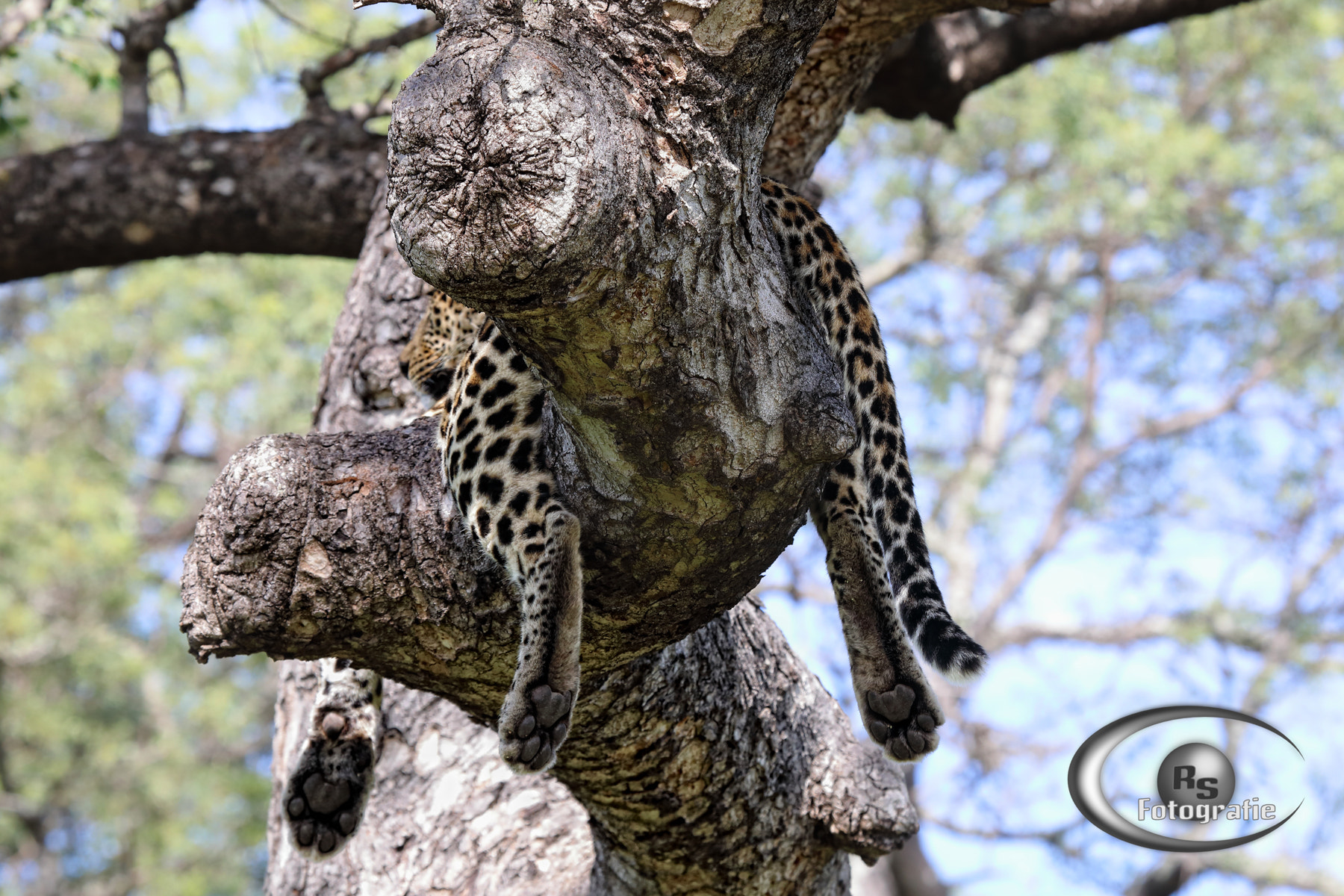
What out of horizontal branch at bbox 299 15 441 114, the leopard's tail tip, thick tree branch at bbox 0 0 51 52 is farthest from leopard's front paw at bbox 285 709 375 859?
thick tree branch at bbox 0 0 51 52

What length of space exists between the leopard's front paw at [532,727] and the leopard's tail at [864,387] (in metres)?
1.09

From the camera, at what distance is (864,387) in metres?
3.74

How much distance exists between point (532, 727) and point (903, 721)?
102cm

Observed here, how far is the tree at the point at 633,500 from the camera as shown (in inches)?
91.0

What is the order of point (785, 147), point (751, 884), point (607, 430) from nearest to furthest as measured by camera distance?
point (607, 430) → point (751, 884) → point (785, 147)

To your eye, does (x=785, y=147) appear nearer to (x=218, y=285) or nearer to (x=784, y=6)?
(x=784, y=6)

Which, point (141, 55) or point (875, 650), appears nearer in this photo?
point (875, 650)

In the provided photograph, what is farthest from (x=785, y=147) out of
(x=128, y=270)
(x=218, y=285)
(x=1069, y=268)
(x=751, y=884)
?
(x=128, y=270)

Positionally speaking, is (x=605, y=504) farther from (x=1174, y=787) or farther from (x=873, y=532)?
(x=1174, y=787)

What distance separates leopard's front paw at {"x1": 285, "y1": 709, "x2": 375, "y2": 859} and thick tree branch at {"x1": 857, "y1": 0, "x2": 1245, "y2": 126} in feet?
14.8

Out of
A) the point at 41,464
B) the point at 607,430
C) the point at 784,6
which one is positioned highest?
the point at 784,6

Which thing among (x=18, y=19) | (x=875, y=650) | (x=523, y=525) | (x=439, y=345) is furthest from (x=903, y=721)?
(x=18, y=19)

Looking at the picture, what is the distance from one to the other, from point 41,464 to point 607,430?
50.8 ft

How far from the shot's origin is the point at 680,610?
316cm
